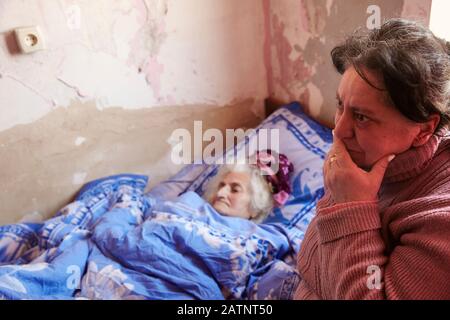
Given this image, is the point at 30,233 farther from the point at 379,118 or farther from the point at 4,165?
the point at 379,118

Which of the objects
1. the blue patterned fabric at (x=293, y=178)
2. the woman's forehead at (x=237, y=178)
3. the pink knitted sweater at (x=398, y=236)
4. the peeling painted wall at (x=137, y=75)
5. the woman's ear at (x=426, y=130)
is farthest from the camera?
the woman's forehead at (x=237, y=178)

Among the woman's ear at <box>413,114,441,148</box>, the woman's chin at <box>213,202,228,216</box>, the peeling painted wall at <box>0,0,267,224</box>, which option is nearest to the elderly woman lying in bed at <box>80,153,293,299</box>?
the woman's chin at <box>213,202,228,216</box>

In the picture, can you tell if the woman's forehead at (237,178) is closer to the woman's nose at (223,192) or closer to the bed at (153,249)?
the woman's nose at (223,192)

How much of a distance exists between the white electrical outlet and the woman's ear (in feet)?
4.85

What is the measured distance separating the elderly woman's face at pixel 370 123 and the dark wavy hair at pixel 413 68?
2 centimetres

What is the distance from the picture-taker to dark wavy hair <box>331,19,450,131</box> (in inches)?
27.2

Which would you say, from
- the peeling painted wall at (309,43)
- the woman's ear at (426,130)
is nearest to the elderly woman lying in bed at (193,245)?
the peeling painted wall at (309,43)

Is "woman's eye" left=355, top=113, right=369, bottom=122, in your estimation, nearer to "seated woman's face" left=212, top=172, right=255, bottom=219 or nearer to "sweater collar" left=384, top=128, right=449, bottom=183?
"sweater collar" left=384, top=128, right=449, bottom=183

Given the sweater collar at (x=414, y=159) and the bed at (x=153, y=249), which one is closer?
the sweater collar at (x=414, y=159)

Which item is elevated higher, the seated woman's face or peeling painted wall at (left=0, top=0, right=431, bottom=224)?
peeling painted wall at (left=0, top=0, right=431, bottom=224)

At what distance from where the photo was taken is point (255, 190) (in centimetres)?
174

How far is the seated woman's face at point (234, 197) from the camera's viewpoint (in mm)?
1692

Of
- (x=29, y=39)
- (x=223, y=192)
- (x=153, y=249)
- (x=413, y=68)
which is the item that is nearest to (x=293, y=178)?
(x=223, y=192)

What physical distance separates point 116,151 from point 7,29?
0.70 m
